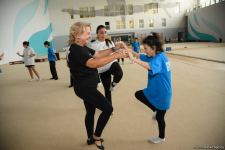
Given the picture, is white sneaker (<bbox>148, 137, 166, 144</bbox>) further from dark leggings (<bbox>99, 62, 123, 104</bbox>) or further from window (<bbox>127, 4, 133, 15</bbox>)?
window (<bbox>127, 4, 133, 15</bbox>)

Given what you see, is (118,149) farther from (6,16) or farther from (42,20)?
(42,20)

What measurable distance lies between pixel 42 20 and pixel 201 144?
24.6m

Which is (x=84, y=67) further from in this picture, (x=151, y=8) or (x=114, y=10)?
(x=151, y=8)

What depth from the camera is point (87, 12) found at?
32.8 m

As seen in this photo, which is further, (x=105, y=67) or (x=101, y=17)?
(x=101, y=17)

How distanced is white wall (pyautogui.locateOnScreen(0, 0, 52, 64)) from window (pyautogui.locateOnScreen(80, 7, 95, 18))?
729 centimetres

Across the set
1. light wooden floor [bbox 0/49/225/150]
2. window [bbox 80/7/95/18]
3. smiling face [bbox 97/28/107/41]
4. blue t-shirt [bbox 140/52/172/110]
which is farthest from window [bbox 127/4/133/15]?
blue t-shirt [bbox 140/52/172/110]

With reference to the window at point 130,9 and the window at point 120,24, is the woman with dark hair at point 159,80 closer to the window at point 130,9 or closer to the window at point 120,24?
the window at point 120,24

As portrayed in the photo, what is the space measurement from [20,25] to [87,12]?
566 inches

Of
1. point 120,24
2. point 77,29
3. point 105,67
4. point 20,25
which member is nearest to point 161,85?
point 77,29

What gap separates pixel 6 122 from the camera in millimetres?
4691

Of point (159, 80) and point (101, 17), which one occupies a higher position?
point (101, 17)

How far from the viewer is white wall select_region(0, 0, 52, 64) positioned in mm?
17609

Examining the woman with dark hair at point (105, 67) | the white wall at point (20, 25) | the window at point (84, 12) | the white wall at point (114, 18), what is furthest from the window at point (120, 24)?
the woman with dark hair at point (105, 67)
